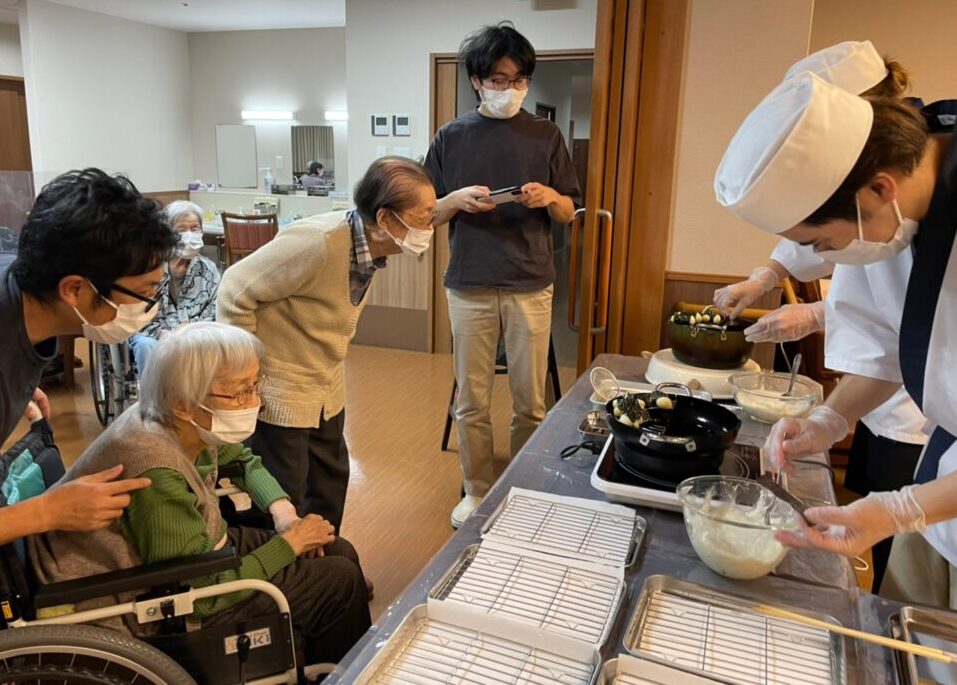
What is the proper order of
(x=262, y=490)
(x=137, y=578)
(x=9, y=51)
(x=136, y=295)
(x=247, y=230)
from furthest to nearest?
(x=9, y=51)
(x=247, y=230)
(x=262, y=490)
(x=136, y=295)
(x=137, y=578)

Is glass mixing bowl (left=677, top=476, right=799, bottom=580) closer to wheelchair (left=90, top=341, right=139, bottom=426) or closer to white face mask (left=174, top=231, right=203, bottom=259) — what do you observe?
white face mask (left=174, top=231, right=203, bottom=259)

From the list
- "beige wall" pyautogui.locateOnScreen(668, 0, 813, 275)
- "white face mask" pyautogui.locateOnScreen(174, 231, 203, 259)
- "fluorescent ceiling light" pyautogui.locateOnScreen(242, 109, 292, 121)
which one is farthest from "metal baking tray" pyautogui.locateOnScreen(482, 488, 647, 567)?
"fluorescent ceiling light" pyautogui.locateOnScreen(242, 109, 292, 121)

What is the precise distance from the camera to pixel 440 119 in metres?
4.80

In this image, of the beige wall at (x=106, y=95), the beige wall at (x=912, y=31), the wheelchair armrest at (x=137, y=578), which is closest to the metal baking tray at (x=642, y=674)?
the wheelchair armrest at (x=137, y=578)

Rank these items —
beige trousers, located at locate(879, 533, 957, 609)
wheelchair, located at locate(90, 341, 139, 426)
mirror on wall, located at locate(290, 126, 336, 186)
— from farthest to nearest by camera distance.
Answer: mirror on wall, located at locate(290, 126, 336, 186), wheelchair, located at locate(90, 341, 139, 426), beige trousers, located at locate(879, 533, 957, 609)

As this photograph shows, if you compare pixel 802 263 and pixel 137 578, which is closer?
pixel 137 578

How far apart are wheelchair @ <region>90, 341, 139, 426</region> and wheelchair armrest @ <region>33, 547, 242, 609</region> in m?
2.11

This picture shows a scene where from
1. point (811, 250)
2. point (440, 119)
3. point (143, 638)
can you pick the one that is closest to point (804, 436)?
point (811, 250)

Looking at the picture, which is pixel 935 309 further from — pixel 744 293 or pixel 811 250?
pixel 744 293

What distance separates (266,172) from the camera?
7.44 meters

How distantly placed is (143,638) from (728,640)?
96 cm

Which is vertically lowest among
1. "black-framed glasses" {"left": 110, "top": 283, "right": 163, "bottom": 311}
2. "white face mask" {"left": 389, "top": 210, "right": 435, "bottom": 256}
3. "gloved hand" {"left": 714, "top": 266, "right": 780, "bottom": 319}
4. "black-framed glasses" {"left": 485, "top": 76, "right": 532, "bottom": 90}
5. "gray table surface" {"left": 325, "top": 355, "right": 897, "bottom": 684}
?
"gray table surface" {"left": 325, "top": 355, "right": 897, "bottom": 684}

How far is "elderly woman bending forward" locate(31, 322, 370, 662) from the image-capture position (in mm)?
1242

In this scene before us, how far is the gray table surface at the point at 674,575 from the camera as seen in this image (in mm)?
893
